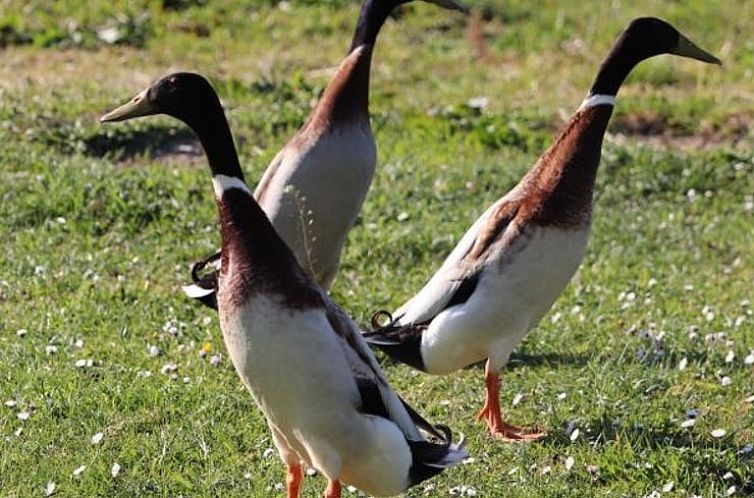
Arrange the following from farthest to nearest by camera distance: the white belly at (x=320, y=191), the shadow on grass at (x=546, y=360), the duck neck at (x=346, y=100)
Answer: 1. the duck neck at (x=346, y=100)
2. the white belly at (x=320, y=191)
3. the shadow on grass at (x=546, y=360)

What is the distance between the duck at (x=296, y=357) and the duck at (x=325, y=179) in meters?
1.75

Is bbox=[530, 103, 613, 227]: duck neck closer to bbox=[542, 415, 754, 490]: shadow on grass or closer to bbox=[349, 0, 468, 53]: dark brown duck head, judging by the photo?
bbox=[542, 415, 754, 490]: shadow on grass

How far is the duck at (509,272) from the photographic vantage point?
17.8 feet

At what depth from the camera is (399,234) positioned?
768cm

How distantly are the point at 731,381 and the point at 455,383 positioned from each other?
3.64 ft

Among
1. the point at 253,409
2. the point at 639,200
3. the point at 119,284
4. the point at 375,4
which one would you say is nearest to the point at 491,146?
the point at 639,200

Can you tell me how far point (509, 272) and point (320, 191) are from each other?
1.26 m

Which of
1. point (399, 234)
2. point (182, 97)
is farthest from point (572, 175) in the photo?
point (399, 234)

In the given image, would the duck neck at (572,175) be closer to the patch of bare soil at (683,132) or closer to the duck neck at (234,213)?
the duck neck at (234,213)

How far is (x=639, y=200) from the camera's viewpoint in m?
8.62

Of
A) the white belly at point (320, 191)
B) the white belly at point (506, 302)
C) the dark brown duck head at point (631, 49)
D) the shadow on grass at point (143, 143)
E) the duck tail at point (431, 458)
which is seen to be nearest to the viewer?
the duck tail at point (431, 458)

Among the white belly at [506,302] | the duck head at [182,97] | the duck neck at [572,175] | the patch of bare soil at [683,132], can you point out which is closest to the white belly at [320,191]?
the white belly at [506,302]

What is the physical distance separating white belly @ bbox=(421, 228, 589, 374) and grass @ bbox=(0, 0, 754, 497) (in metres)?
0.31

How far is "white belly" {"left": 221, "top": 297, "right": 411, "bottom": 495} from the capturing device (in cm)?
429
